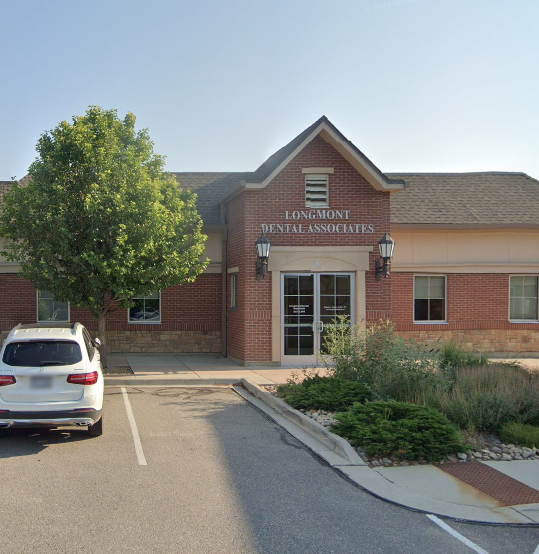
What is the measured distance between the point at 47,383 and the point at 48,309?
10763 millimetres

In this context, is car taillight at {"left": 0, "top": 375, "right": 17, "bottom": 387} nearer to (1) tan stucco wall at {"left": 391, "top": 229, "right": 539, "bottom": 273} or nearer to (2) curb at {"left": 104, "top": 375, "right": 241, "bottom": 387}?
(2) curb at {"left": 104, "top": 375, "right": 241, "bottom": 387}

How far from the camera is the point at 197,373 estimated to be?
599 inches

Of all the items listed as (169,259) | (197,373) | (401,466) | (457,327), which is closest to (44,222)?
(169,259)

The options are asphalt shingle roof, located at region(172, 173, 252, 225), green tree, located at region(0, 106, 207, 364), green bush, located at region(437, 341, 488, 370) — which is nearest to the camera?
green bush, located at region(437, 341, 488, 370)

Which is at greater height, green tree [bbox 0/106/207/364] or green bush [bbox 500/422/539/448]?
green tree [bbox 0/106/207/364]

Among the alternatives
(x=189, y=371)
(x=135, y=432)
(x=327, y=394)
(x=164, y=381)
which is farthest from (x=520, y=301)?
(x=135, y=432)

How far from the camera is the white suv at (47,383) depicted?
8500 mm

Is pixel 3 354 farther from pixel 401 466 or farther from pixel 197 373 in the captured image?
pixel 197 373

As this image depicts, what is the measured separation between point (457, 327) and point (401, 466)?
12232 mm

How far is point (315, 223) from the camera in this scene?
16.7 metres

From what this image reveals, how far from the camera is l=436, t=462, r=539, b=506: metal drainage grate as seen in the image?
6.54 m

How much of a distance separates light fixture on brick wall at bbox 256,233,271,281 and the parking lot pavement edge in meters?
5.65

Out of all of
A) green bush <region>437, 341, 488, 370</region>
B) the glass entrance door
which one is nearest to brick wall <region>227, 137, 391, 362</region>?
the glass entrance door

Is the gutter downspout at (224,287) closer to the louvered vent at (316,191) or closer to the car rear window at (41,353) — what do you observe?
the louvered vent at (316,191)
